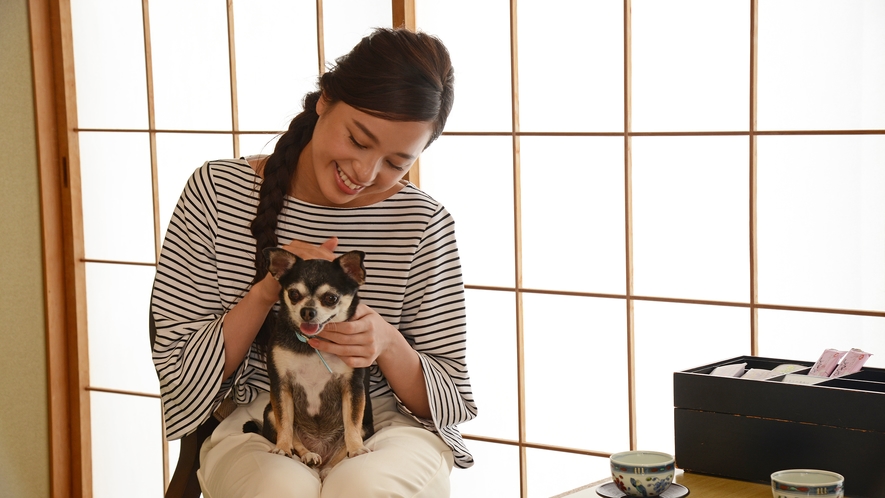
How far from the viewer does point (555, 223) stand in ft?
8.16

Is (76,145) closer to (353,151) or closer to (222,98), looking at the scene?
(222,98)

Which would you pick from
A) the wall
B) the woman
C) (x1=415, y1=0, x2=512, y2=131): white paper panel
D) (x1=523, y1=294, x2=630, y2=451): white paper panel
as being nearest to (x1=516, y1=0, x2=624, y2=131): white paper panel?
(x1=415, y1=0, x2=512, y2=131): white paper panel

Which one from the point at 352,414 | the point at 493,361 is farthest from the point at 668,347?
the point at 352,414

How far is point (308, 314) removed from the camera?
139 centimetres

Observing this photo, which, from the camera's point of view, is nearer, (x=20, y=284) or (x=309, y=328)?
(x=309, y=328)

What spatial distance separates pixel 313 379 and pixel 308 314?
0.17 metres

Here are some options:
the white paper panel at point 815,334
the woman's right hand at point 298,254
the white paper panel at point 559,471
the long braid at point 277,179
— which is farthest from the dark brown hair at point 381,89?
the white paper panel at point 559,471

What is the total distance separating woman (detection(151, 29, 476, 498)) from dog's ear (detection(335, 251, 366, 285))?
0.11ft

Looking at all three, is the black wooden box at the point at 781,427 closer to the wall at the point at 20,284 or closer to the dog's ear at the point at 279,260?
the dog's ear at the point at 279,260

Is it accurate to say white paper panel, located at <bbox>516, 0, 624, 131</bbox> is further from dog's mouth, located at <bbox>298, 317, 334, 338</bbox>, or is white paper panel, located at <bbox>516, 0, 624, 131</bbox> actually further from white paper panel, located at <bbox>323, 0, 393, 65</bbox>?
dog's mouth, located at <bbox>298, 317, 334, 338</bbox>

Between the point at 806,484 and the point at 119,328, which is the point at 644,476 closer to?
the point at 806,484

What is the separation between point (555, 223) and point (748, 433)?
3.72 feet

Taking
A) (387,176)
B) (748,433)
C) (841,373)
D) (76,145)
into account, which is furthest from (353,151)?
(76,145)

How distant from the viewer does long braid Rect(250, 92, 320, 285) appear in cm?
166
